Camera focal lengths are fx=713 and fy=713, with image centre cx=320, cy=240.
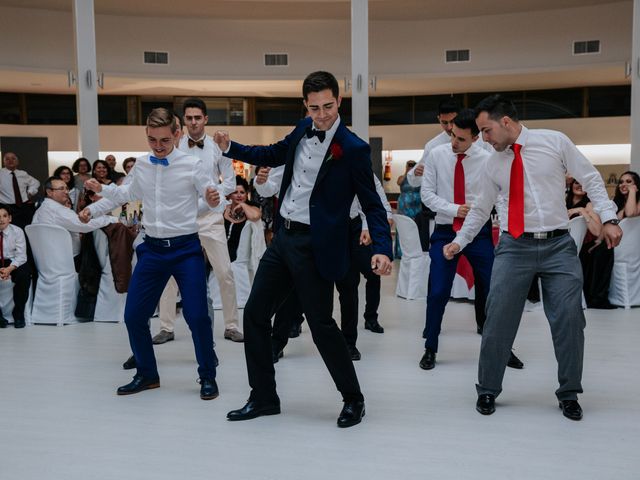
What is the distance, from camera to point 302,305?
11.0ft

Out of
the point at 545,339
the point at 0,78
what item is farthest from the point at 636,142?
the point at 0,78

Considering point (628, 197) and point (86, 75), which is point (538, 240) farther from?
point (86, 75)

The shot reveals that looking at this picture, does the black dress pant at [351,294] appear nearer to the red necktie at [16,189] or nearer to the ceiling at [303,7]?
the red necktie at [16,189]

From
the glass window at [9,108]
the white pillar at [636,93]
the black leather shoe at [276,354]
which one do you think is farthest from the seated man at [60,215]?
the glass window at [9,108]

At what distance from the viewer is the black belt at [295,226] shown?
3.34m

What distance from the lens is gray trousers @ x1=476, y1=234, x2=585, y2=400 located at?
3434 mm

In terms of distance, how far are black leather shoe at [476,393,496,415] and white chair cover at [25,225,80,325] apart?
12.2ft

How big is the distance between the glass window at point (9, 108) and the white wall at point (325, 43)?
2289 mm

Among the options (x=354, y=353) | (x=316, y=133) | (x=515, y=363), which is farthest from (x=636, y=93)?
(x=316, y=133)

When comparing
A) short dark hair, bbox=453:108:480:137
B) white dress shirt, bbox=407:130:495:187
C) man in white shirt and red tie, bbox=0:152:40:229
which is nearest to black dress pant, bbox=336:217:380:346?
white dress shirt, bbox=407:130:495:187

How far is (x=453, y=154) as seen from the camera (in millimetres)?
4637

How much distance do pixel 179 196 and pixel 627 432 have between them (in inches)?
99.8

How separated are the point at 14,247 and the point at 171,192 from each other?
2616mm

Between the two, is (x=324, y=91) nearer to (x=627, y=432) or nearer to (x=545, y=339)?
(x=627, y=432)
